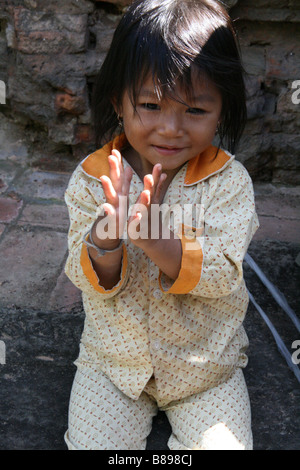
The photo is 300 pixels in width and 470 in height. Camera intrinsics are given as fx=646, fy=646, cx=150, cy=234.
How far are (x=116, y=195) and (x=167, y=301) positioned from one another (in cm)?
37

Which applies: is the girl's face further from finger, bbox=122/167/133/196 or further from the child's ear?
finger, bbox=122/167/133/196

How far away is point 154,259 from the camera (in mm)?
1469

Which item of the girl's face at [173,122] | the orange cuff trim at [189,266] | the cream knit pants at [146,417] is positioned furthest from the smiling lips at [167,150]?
the cream knit pants at [146,417]

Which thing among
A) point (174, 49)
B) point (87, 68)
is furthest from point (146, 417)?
point (87, 68)

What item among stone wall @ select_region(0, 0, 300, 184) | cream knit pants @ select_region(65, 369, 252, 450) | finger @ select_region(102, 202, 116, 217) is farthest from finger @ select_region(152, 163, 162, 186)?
stone wall @ select_region(0, 0, 300, 184)

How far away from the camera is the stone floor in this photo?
1791 millimetres

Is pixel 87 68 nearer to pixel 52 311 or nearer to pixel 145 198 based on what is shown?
pixel 52 311

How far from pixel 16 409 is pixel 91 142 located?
4.72 feet

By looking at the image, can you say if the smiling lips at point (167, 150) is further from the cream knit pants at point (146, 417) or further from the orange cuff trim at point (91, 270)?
the cream knit pants at point (146, 417)

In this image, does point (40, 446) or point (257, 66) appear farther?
point (257, 66)

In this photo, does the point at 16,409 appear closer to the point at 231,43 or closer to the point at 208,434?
the point at 208,434

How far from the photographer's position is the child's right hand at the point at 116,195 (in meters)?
1.40

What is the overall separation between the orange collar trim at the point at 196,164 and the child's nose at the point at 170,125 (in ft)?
0.54
